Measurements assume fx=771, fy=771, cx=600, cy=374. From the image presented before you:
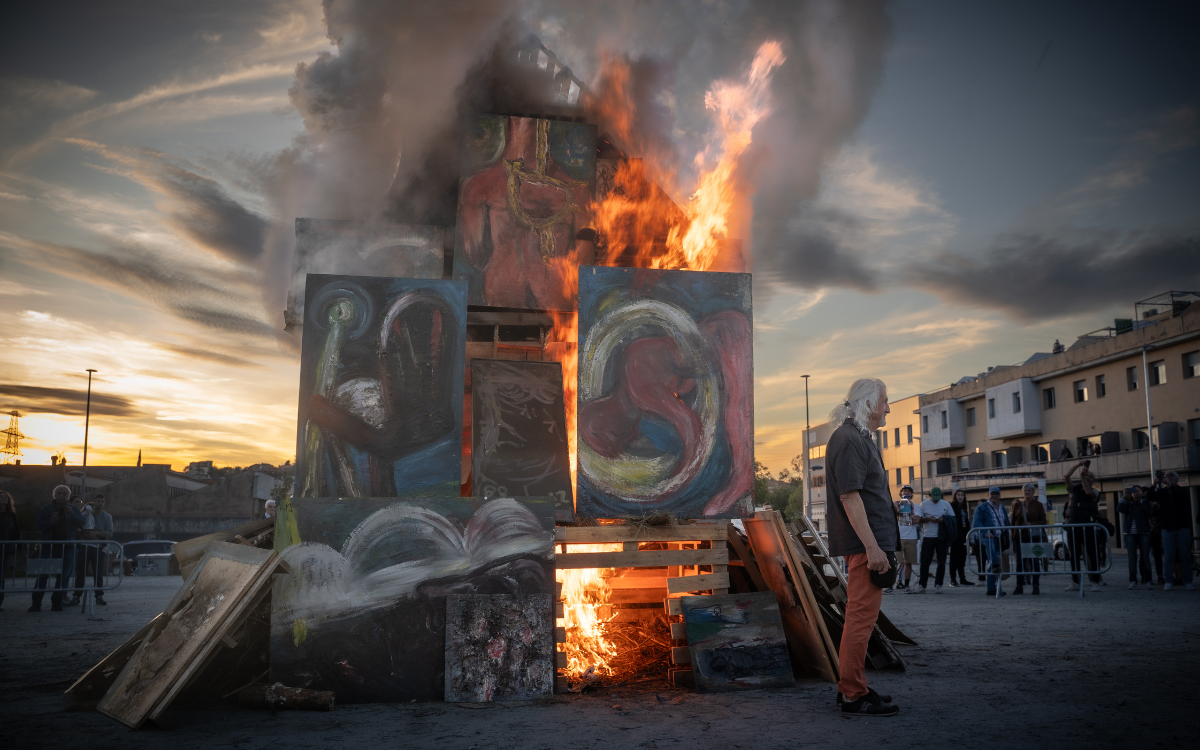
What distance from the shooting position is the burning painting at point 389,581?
5520mm

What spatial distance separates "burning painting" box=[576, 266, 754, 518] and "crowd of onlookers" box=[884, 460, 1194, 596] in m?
7.67

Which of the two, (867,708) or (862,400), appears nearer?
(867,708)

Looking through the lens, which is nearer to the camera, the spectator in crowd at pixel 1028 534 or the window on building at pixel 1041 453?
the spectator in crowd at pixel 1028 534

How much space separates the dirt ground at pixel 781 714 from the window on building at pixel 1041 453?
1522 inches

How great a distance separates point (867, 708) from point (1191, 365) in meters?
35.7

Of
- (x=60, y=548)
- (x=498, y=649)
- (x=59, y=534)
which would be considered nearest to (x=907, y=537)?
(x=498, y=649)

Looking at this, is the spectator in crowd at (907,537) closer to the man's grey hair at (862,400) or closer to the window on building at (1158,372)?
the man's grey hair at (862,400)

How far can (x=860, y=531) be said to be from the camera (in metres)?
4.84

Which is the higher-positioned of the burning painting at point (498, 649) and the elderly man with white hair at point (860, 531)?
the elderly man with white hair at point (860, 531)

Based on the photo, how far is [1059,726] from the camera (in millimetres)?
4473

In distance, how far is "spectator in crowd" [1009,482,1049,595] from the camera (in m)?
13.2

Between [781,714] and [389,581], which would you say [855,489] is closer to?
[781,714]

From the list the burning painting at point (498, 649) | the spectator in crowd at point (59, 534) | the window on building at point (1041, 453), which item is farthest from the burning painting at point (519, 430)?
the window on building at point (1041, 453)

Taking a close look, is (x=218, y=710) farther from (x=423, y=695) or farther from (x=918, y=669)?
(x=918, y=669)
